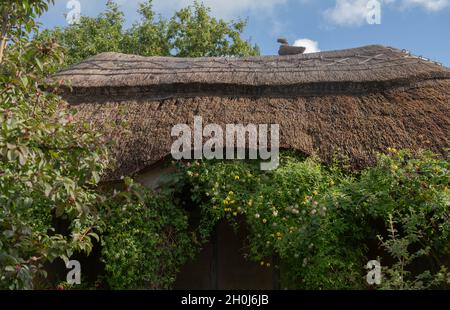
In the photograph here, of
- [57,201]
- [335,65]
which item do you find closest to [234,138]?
[335,65]

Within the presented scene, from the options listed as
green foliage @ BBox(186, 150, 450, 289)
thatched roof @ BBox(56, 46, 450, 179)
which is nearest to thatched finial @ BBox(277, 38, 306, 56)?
thatched roof @ BBox(56, 46, 450, 179)

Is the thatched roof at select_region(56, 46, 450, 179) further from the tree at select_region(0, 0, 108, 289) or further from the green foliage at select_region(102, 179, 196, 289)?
the tree at select_region(0, 0, 108, 289)

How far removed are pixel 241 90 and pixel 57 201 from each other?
3973 mm

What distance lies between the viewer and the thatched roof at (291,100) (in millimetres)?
6125

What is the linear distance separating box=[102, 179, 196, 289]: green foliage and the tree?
1568 millimetres

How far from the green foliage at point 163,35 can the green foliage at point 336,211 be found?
1149cm

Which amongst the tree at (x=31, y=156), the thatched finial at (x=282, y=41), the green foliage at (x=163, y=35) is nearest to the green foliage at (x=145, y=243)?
the tree at (x=31, y=156)

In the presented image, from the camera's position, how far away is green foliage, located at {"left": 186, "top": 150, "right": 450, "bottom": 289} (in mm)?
4867

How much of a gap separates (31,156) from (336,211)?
2.88 m

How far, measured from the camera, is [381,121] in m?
6.30

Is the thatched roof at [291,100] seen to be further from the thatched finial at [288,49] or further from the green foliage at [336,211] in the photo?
the thatched finial at [288,49]

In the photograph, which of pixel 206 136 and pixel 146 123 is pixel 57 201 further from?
pixel 146 123

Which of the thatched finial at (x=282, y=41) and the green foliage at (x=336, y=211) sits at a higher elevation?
the thatched finial at (x=282, y=41)
